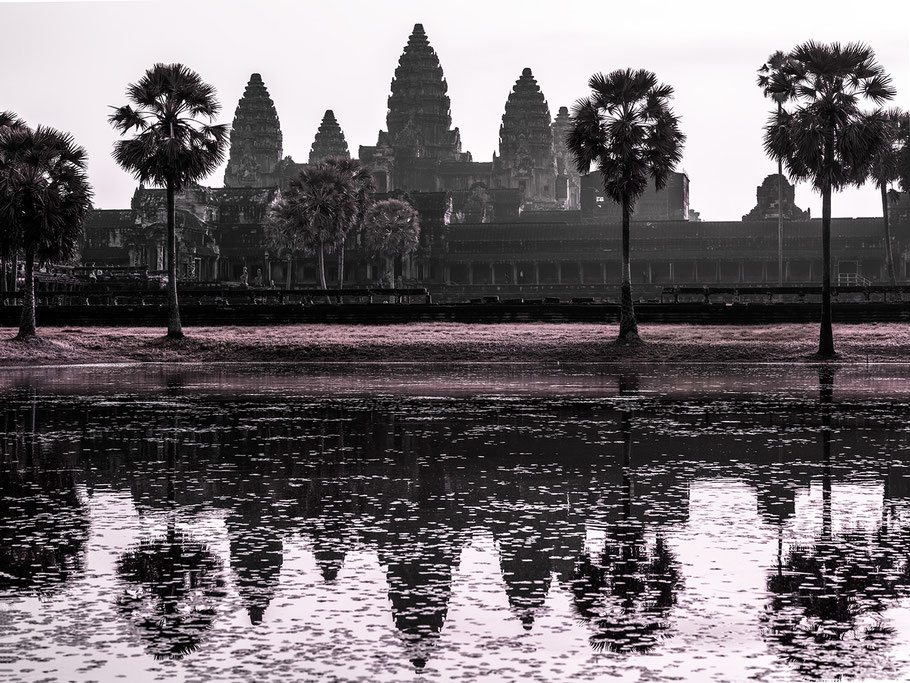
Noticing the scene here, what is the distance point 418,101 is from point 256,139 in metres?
19.7

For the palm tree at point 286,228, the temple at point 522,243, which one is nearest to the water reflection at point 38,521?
the palm tree at point 286,228

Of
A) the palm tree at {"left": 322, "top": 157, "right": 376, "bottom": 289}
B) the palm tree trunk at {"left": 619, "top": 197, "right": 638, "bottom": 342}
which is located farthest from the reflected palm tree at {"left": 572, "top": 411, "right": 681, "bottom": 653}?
the palm tree at {"left": 322, "top": 157, "right": 376, "bottom": 289}

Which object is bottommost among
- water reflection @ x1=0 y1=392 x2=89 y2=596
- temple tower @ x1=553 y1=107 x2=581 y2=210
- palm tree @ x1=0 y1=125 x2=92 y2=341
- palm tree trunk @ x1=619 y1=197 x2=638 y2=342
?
water reflection @ x1=0 y1=392 x2=89 y2=596

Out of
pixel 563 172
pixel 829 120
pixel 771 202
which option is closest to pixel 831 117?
pixel 829 120

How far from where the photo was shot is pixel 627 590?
884 centimetres

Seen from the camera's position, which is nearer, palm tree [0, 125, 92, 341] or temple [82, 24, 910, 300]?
palm tree [0, 125, 92, 341]

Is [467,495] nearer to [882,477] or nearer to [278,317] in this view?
[882,477]

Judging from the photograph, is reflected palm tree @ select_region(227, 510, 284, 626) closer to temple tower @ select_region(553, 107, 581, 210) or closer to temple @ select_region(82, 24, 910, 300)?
temple @ select_region(82, 24, 910, 300)

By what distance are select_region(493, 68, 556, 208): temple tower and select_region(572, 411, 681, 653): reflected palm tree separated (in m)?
146

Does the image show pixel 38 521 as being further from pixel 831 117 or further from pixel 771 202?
pixel 771 202

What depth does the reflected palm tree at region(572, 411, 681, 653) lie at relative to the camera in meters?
7.76

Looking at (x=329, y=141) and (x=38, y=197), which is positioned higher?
(x=329, y=141)

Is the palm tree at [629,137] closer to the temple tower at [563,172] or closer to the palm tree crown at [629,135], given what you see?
the palm tree crown at [629,135]

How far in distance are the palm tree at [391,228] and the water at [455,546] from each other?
236ft
